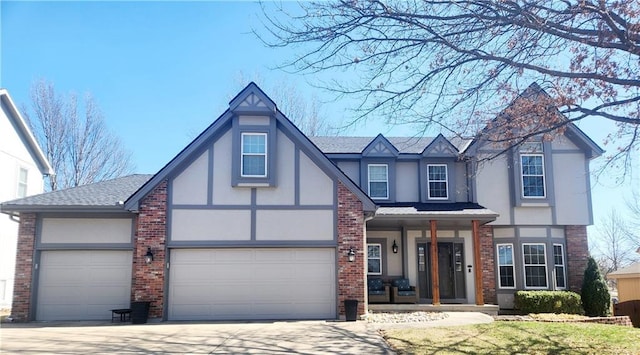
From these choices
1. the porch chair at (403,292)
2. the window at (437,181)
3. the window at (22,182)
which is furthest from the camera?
the window at (22,182)

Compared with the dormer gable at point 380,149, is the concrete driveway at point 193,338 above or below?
below

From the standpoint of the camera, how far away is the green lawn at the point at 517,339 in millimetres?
9266

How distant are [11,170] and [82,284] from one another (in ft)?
34.9

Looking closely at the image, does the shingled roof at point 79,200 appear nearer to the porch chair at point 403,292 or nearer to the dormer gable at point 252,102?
the dormer gable at point 252,102

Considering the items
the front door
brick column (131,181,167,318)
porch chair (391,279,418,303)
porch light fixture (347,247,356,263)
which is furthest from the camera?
the front door

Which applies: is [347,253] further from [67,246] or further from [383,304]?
[67,246]

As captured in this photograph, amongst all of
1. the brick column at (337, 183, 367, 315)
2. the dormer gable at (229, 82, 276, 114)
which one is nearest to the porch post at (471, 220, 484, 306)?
the brick column at (337, 183, 367, 315)

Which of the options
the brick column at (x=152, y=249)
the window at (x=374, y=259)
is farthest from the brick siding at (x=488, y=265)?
the brick column at (x=152, y=249)

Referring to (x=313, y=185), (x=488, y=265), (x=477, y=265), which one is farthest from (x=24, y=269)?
(x=488, y=265)

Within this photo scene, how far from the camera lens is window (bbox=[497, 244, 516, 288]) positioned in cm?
1864

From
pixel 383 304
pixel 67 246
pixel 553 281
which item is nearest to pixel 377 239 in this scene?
pixel 383 304

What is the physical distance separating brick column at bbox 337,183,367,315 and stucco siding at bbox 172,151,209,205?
159 inches

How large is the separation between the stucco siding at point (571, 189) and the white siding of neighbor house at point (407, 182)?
519cm

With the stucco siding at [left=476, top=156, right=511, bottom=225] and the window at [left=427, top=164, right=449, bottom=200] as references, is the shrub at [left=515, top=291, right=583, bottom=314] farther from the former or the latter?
the window at [left=427, top=164, right=449, bottom=200]
